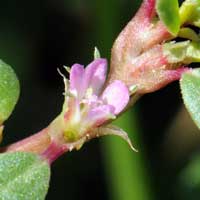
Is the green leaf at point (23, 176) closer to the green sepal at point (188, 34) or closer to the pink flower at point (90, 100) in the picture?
the pink flower at point (90, 100)

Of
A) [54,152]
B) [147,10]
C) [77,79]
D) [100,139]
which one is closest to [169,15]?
[147,10]

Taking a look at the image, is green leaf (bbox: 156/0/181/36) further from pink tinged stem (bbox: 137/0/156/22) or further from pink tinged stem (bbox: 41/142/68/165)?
pink tinged stem (bbox: 41/142/68/165)

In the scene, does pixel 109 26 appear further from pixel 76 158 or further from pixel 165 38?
pixel 165 38

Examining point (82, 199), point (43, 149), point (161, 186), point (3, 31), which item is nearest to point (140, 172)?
point (161, 186)

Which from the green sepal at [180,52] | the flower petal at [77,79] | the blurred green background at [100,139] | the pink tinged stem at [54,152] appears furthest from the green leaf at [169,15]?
the blurred green background at [100,139]

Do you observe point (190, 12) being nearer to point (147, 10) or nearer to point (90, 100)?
point (147, 10)

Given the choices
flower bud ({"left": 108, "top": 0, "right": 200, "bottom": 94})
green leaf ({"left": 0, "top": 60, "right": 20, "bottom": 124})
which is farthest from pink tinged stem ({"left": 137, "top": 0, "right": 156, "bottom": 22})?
green leaf ({"left": 0, "top": 60, "right": 20, "bottom": 124})
